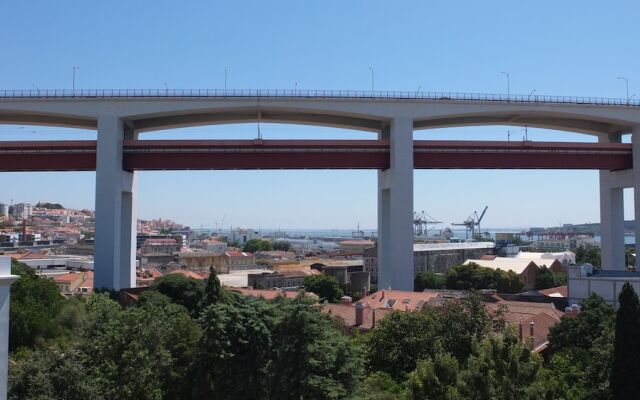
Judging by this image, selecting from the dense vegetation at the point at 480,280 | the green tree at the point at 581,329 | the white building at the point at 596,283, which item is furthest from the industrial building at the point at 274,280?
the green tree at the point at 581,329

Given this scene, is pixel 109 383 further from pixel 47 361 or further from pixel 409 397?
pixel 409 397

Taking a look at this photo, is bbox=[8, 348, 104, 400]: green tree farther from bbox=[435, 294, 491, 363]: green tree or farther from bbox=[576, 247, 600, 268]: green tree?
bbox=[576, 247, 600, 268]: green tree

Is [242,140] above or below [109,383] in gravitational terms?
above

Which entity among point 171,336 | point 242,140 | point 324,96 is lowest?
point 171,336

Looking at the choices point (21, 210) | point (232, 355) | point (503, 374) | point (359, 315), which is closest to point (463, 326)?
point (503, 374)

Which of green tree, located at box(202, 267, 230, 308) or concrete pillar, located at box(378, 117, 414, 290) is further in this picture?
concrete pillar, located at box(378, 117, 414, 290)

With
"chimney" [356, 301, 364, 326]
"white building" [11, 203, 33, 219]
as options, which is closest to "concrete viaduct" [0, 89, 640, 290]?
"chimney" [356, 301, 364, 326]

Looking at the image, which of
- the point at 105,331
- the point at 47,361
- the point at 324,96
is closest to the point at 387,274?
the point at 324,96

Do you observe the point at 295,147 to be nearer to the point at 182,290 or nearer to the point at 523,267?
the point at 182,290
